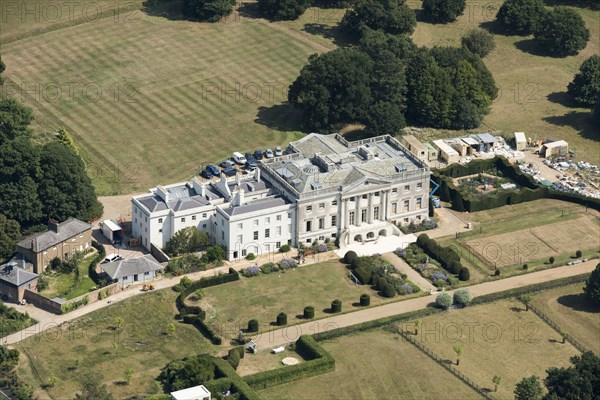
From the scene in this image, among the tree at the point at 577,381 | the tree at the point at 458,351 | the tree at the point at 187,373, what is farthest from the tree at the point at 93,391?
the tree at the point at 577,381

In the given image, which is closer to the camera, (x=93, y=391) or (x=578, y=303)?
(x=93, y=391)

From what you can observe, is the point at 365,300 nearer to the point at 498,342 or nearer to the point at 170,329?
the point at 498,342

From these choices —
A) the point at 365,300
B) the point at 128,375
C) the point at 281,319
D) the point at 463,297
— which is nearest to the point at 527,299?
the point at 463,297

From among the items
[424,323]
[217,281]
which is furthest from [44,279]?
[424,323]

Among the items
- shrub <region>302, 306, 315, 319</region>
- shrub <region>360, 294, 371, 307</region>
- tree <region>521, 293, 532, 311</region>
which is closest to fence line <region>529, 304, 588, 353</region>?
tree <region>521, 293, 532, 311</region>

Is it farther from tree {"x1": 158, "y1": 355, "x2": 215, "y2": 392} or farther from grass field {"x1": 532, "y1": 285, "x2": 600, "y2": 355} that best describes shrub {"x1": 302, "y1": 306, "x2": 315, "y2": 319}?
grass field {"x1": 532, "y1": 285, "x2": 600, "y2": 355}

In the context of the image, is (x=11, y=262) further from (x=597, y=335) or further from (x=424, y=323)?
(x=597, y=335)
